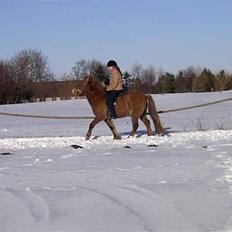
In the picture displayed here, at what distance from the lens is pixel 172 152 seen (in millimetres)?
11344

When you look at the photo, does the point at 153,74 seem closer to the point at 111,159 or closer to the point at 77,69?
the point at 77,69

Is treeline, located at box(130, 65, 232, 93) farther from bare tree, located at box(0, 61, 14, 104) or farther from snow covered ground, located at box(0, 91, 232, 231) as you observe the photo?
snow covered ground, located at box(0, 91, 232, 231)

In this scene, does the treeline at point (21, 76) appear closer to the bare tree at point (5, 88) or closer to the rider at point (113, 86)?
the bare tree at point (5, 88)

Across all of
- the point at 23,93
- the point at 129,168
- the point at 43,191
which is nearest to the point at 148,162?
the point at 129,168

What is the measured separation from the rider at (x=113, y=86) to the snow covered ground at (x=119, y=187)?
219 cm

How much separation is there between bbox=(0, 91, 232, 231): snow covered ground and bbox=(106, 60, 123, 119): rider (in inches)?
86.4

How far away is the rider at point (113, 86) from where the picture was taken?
1558 centimetres

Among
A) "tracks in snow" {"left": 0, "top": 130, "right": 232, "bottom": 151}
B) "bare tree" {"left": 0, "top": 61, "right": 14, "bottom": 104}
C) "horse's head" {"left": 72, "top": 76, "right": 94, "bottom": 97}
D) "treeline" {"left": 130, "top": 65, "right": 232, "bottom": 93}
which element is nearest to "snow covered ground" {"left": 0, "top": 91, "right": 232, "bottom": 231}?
"tracks in snow" {"left": 0, "top": 130, "right": 232, "bottom": 151}

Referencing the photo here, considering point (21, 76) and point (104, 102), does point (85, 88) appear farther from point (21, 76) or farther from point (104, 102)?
point (21, 76)

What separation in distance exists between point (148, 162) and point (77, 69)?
10579 centimetres

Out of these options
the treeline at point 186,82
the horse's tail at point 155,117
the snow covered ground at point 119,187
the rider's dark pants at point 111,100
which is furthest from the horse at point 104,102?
the treeline at point 186,82

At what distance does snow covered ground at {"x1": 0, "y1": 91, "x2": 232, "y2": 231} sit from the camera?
584 cm

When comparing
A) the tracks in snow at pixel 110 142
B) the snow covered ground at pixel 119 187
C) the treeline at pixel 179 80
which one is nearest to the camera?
the snow covered ground at pixel 119 187

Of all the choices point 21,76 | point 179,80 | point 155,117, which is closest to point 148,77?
point 179,80
